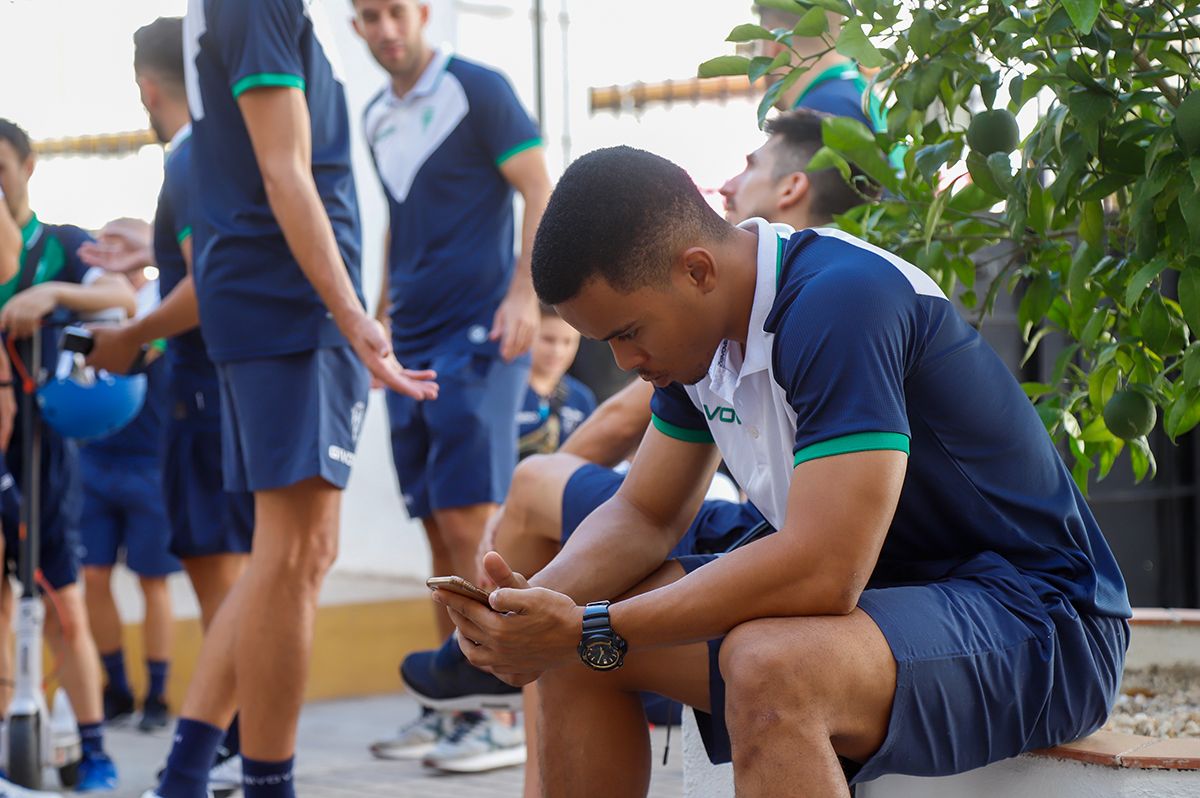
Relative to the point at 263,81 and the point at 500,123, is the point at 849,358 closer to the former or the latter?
the point at 263,81

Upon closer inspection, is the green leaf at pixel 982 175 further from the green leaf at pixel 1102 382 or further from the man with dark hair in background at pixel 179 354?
the man with dark hair in background at pixel 179 354

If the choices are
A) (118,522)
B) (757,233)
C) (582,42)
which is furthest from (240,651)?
(582,42)

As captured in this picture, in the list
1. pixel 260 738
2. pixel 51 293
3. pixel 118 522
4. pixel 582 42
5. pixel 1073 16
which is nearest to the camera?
pixel 1073 16

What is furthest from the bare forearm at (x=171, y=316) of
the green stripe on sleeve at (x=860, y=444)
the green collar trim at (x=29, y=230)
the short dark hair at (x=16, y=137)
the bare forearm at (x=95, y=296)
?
the green stripe on sleeve at (x=860, y=444)

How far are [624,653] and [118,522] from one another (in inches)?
163

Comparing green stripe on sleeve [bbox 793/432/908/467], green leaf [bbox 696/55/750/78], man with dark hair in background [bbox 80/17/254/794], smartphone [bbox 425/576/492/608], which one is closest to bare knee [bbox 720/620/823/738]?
green stripe on sleeve [bbox 793/432/908/467]

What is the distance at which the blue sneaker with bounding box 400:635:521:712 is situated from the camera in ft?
10.4

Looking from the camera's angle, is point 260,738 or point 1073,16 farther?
point 260,738

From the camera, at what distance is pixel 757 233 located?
2.22 meters

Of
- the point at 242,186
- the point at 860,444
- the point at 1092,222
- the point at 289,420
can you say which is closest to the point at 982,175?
the point at 1092,222

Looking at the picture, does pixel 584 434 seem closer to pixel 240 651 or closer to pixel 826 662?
pixel 240 651

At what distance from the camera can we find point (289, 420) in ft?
10.3

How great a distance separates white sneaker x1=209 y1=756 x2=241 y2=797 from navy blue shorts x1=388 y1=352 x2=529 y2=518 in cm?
94

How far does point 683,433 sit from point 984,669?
0.66 m
